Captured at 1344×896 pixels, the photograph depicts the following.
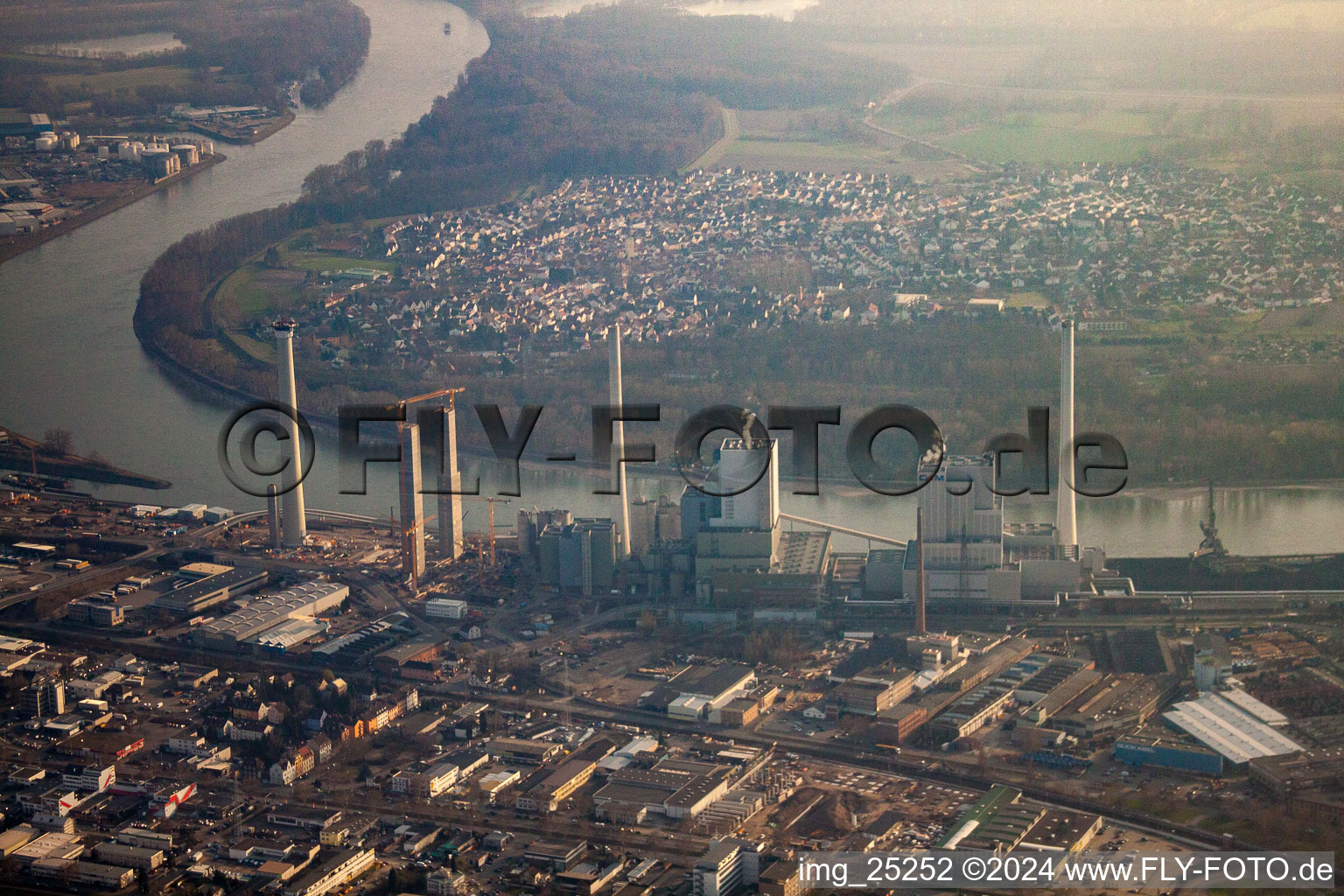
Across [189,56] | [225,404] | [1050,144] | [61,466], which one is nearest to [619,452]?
[61,466]

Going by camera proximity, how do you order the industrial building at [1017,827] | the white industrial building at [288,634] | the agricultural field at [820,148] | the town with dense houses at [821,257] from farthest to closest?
1. the agricultural field at [820,148]
2. the town with dense houses at [821,257]
3. the white industrial building at [288,634]
4. the industrial building at [1017,827]

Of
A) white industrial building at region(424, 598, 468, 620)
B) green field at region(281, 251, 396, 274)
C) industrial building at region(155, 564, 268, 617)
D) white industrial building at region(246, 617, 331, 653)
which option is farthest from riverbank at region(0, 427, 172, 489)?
Answer: green field at region(281, 251, 396, 274)

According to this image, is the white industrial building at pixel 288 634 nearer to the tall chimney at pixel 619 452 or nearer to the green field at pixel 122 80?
the tall chimney at pixel 619 452

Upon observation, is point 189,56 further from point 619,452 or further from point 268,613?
point 268,613

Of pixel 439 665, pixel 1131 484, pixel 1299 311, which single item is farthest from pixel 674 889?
pixel 1299 311

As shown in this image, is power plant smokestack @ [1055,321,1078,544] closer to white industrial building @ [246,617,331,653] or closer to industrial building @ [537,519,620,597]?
industrial building @ [537,519,620,597]

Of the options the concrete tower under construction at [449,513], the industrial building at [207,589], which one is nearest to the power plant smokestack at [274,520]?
the industrial building at [207,589]
